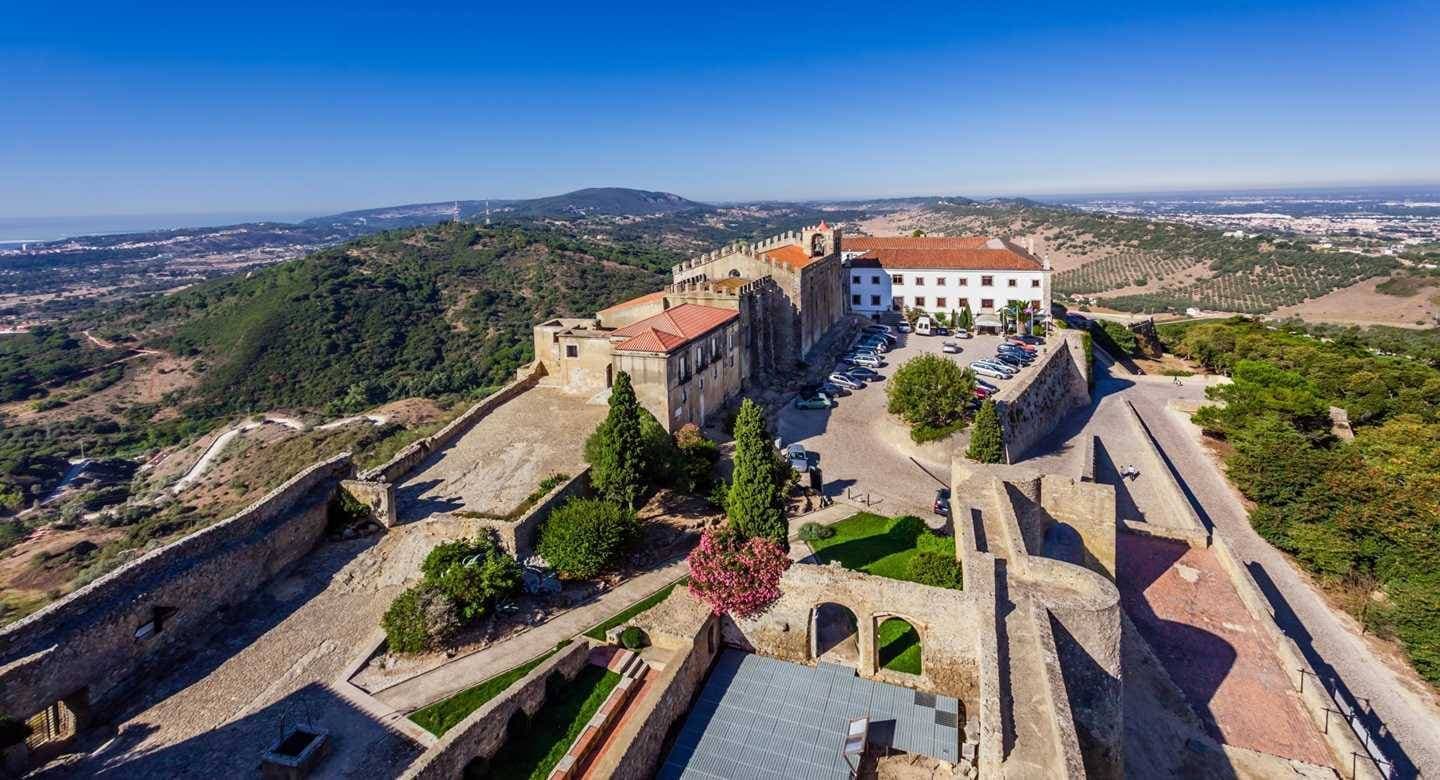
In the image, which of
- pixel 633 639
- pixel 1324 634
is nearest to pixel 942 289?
pixel 1324 634

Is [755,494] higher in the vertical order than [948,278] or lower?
lower

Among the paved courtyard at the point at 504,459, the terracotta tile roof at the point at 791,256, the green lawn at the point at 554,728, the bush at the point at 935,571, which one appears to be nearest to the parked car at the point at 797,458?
the paved courtyard at the point at 504,459

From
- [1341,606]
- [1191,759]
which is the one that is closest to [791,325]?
[1341,606]

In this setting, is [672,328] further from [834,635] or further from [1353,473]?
[1353,473]

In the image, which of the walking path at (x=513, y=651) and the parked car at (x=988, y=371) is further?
the parked car at (x=988, y=371)

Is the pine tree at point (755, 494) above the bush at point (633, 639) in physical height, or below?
above

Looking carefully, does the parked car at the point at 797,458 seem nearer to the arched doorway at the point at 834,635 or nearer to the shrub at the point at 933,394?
the shrub at the point at 933,394

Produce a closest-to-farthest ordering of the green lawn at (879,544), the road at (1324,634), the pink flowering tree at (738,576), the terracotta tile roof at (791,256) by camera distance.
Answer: the pink flowering tree at (738,576)
the road at (1324,634)
the green lawn at (879,544)
the terracotta tile roof at (791,256)
